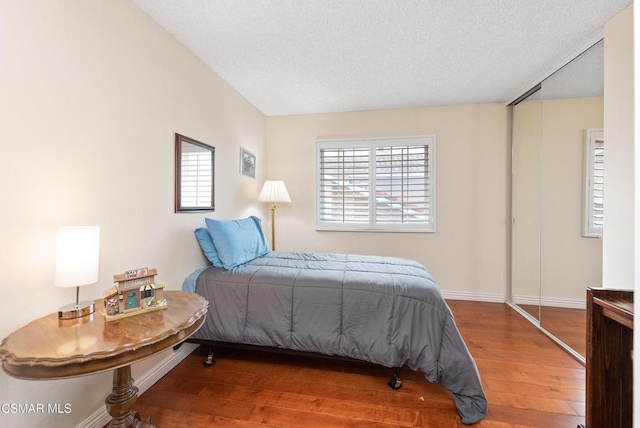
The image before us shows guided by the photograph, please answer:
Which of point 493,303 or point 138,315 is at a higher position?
point 138,315

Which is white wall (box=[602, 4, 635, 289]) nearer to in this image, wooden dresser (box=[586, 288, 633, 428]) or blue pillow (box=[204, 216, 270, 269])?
wooden dresser (box=[586, 288, 633, 428])

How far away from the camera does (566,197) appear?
2.52 metres

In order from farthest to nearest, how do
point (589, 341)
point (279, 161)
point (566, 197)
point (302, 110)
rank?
1. point (279, 161)
2. point (302, 110)
3. point (566, 197)
4. point (589, 341)

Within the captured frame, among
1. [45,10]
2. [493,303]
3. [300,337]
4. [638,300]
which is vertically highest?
[45,10]

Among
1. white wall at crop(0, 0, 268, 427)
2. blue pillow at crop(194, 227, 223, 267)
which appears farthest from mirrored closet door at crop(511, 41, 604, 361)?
white wall at crop(0, 0, 268, 427)

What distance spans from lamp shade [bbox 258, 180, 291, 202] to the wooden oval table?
84.4 inches

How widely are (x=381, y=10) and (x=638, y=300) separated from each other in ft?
6.43

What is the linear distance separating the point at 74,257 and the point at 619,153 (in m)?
3.15

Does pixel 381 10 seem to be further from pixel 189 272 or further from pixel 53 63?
pixel 189 272

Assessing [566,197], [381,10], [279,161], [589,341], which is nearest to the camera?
[589,341]

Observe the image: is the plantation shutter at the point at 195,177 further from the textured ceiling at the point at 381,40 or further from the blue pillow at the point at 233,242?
the textured ceiling at the point at 381,40

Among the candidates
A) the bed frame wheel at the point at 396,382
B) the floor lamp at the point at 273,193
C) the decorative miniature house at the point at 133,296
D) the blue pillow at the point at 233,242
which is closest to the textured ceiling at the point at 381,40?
the floor lamp at the point at 273,193

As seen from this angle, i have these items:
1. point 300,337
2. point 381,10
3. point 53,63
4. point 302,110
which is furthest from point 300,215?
point 53,63

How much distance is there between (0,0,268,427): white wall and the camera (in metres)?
1.15
